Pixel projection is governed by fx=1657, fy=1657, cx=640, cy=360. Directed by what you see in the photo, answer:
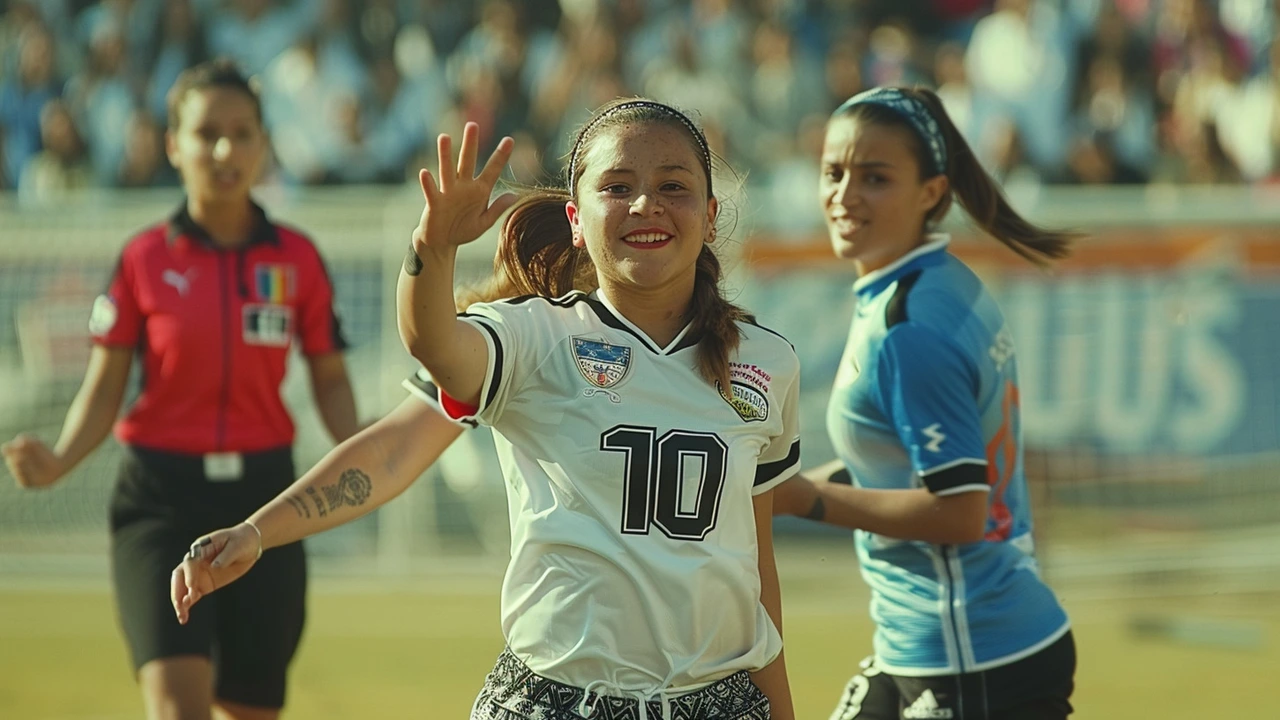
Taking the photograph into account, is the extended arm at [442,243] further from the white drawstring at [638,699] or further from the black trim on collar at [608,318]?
the white drawstring at [638,699]

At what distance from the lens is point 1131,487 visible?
10586 millimetres

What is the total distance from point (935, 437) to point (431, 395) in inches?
48.5

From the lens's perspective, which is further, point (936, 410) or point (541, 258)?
point (936, 410)

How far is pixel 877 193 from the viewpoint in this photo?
14.2 feet

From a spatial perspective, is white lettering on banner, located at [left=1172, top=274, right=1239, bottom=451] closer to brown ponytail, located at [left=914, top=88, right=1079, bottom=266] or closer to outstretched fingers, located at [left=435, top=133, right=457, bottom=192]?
brown ponytail, located at [left=914, top=88, right=1079, bottom=266]

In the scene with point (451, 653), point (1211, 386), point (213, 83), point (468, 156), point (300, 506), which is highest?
point (213, 83)

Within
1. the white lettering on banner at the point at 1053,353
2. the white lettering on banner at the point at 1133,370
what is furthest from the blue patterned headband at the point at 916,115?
the white lettering on banner at the point at 1133,370

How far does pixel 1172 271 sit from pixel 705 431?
8112 mm

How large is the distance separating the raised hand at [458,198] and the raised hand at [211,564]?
653 millimetres

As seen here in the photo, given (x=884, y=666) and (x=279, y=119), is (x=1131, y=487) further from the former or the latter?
(x=279, y=119)

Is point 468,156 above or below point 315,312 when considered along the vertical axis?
above

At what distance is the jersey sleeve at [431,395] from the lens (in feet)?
10.7

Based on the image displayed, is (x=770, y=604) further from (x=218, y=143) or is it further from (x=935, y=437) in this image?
(x=218, y=143)

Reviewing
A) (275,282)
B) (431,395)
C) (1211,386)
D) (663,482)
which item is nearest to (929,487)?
(663,482)
